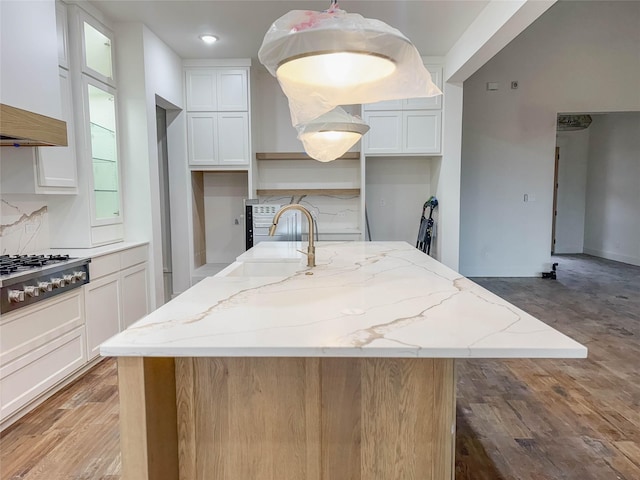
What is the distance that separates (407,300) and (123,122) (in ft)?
10.7

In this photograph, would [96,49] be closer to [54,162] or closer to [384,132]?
[54,162]

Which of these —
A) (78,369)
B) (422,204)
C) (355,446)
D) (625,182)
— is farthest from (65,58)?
(625,182)

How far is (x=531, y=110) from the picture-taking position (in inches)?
231

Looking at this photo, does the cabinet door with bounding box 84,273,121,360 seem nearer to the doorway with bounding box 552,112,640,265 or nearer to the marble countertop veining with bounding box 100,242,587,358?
the marble countertop veining with bounding box 100,242,587,358

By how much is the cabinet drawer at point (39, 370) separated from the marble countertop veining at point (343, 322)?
127 centimetres

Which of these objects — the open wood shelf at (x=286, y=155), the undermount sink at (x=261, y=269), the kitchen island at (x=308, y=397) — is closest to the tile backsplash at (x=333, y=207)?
the open wood shelf at (x=286, y=155)

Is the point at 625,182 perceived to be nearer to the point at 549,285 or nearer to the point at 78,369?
the point at 549,285

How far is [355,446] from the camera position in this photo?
1331 millimetres

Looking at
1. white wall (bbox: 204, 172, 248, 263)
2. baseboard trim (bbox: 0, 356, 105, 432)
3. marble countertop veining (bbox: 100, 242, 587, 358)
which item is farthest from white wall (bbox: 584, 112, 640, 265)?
baseboard trim (bbox: 0, 356, 105, 432)

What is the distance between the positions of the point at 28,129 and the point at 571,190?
29.7ft

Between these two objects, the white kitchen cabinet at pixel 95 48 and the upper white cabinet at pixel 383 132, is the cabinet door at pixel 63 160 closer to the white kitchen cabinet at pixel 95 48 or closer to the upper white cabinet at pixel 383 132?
the white kitchen cabinet at pixel 95 48

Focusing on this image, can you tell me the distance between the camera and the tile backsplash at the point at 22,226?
273cm

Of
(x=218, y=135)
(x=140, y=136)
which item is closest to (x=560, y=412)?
(x=140, y=136)

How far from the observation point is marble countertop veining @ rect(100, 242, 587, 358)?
1036 mm
